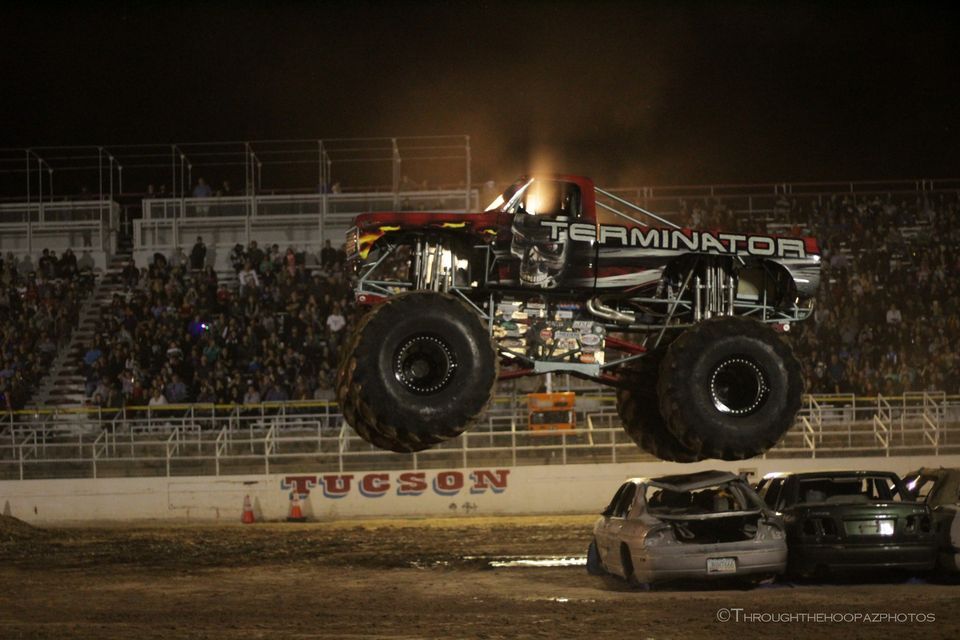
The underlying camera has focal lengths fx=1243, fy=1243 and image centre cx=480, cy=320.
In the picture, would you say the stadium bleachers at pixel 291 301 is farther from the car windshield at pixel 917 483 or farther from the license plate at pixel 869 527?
the license plate at pixel 869 527

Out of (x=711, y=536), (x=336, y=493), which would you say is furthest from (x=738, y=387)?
(x=336, y=493)

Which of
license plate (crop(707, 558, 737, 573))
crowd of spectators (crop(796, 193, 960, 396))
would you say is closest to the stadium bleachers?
crowd of spectators (crop(796, 193, 960, 396))

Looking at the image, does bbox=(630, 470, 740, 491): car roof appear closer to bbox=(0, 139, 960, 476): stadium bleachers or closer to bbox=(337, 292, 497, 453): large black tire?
bbox=(337, 292, 497, 453): large black tire

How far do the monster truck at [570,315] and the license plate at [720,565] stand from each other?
17.0 ft

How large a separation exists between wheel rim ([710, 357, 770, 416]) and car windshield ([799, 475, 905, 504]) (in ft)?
22.8

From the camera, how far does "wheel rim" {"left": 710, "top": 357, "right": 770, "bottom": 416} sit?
8.09m

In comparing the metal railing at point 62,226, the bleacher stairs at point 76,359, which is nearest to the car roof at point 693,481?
the bleacher stairs at point 76,359

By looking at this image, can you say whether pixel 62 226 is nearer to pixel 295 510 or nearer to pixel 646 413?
pixel 295 510

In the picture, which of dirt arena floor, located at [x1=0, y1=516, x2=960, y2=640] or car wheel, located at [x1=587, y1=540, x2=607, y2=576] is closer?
dirt arena floor, located at [x1=0, y1=516, x2=960, y2=640]

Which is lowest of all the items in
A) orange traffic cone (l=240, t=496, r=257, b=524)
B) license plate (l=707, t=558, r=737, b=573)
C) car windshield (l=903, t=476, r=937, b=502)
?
orange traffic cone (l=240, t=496, r=257, b=524)

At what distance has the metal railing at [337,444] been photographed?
23.9m

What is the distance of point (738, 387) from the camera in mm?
8180

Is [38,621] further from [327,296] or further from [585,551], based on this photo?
[327,296]

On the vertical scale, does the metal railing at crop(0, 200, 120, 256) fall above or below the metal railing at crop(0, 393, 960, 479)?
above
